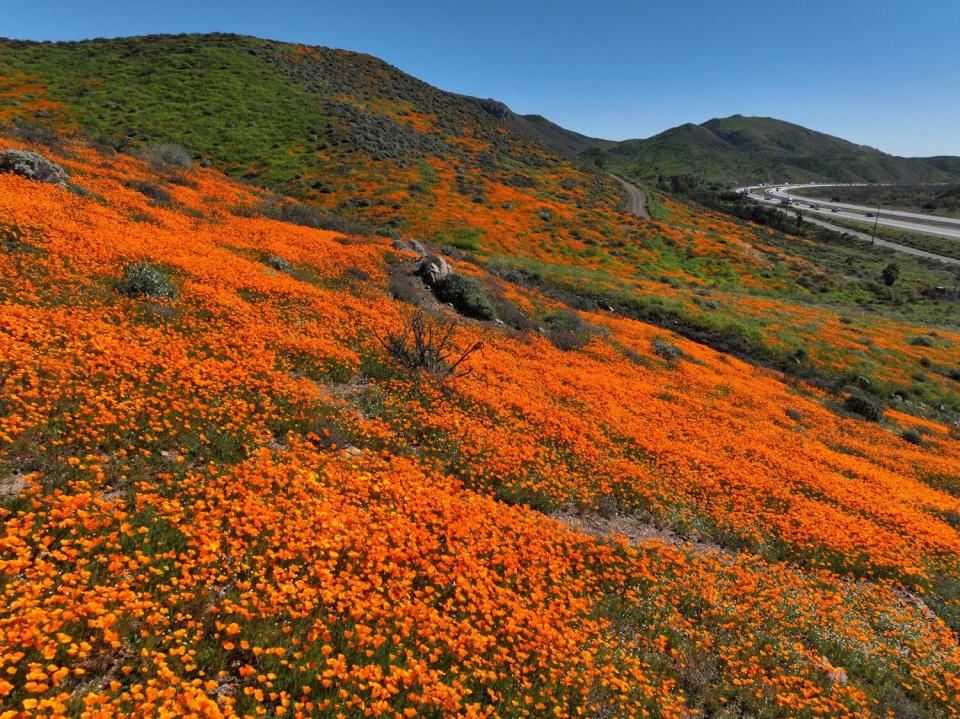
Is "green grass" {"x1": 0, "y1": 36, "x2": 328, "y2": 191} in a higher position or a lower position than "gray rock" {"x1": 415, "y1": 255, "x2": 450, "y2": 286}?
higher

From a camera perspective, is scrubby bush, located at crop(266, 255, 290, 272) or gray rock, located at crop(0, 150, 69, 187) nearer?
gray rock, located at crop(0, 150, 69, 187)

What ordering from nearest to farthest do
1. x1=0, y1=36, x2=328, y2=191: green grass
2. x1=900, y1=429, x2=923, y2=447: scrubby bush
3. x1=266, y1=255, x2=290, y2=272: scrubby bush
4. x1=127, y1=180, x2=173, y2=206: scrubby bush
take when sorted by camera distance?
x1=266, y1=255, x2=290, y2=272: scrubby bush
x1=900, y1=429, x2=923, y2=447: scrubby bush
x1=127, y1=180, x2=173, y2=206: scrubby bush
x1=0, y1=36, x2=328, y2=191: green grass

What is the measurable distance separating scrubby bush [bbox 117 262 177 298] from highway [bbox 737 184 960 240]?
137555mm

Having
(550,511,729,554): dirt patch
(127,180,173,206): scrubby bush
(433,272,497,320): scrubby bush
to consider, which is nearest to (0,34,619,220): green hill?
(127,180,173,206): scrubby bush

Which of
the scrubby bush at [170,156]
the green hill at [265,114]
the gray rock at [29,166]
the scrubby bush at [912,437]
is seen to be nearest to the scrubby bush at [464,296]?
the gray rock at [29,166]

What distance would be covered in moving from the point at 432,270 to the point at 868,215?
149059 millimetres

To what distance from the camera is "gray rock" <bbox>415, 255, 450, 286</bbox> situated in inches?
1017

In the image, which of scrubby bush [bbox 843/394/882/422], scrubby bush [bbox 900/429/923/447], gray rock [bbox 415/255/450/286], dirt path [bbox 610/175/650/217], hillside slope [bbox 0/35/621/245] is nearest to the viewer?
scrubby bush [bbox 900/429/923/447]

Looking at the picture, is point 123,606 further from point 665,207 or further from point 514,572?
point 665,207

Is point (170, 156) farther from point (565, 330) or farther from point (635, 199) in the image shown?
point (635, 199)

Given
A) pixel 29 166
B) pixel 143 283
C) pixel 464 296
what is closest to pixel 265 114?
pixel 29 166

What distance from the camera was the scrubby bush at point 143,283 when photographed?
43.5 feet

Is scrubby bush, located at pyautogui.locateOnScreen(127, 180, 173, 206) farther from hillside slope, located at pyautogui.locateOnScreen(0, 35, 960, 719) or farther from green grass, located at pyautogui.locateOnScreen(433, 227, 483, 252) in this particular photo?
green grass, located at pyautogui.locateOnScreen(433, 227, 483, 252)

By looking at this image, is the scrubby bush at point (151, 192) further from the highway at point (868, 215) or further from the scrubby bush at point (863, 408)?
the highway at point (868, 215)
